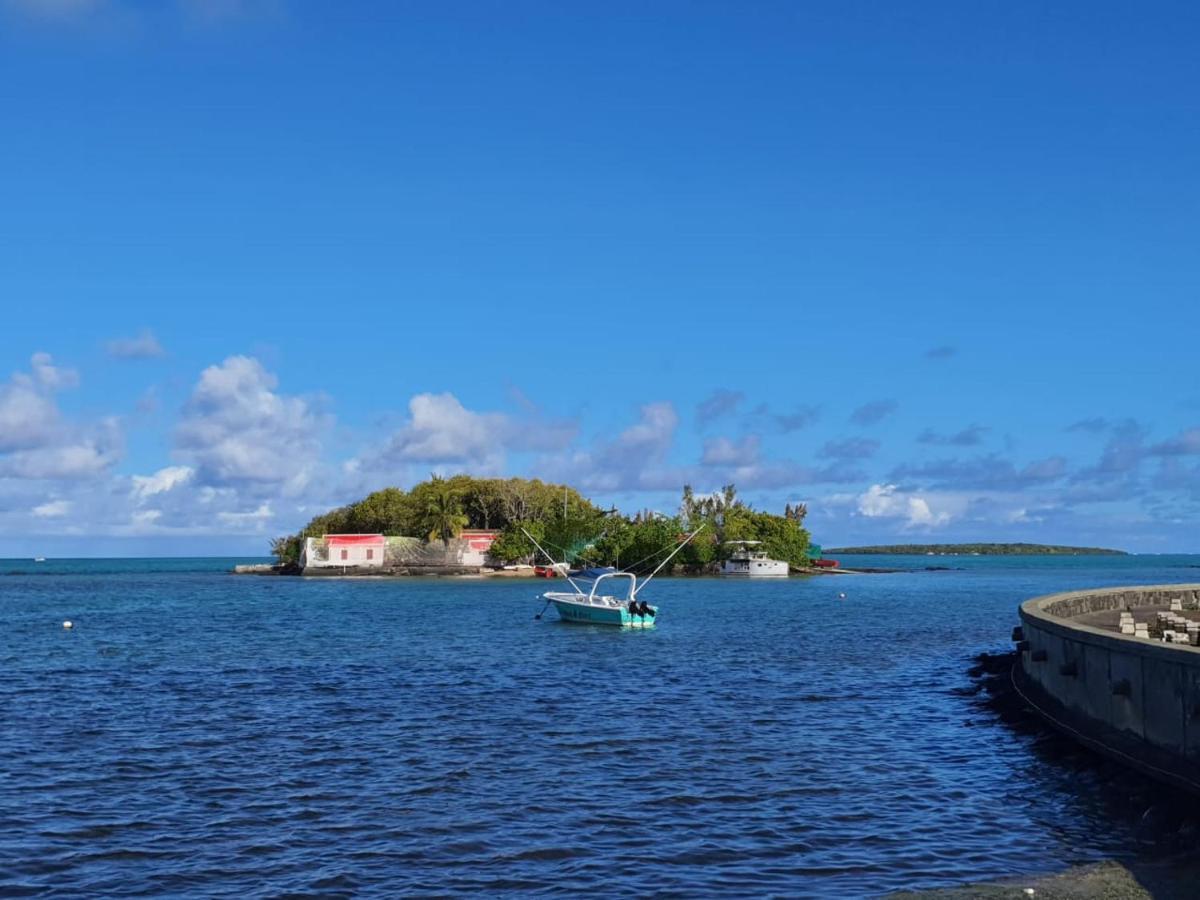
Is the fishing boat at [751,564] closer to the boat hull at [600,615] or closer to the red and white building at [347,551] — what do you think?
the red and white building at [347,551]

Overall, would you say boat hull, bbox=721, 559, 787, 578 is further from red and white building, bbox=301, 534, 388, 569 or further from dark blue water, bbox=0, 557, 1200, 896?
dark blue water, bbox=0, 557, 1200, 896

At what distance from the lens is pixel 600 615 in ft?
207

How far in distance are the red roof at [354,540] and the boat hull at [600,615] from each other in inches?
3456

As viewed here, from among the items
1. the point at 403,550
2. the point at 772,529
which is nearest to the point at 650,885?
the point at 403,550

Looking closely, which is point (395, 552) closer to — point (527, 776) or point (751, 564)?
point (751, 564)

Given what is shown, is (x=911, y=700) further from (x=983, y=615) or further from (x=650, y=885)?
(x=983, y=615)

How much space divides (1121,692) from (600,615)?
44.3 metres

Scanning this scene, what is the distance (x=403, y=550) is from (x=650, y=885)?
140 meters

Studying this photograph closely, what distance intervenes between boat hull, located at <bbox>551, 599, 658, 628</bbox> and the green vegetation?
3109 inches

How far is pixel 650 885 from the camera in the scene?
47.9 feet

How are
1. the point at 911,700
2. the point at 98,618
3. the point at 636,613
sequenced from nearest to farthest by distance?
1. the point at 911,700
2. the point at 636,613
3. the point at 98,618

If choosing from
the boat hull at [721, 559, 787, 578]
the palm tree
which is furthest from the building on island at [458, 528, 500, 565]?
the boat hull at [721, 559, 787, 578]

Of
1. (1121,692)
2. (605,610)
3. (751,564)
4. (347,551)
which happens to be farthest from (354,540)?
(1121,692)

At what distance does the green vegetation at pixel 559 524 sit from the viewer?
15062cm
